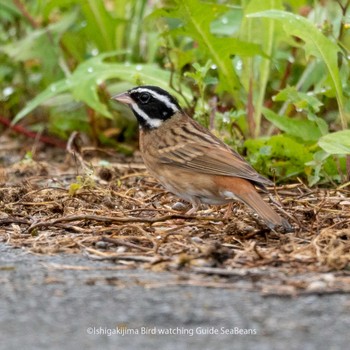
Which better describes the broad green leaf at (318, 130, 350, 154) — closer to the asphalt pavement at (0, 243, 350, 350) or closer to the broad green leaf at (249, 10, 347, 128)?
the broad green leaf at (249, 10, 347, 128)

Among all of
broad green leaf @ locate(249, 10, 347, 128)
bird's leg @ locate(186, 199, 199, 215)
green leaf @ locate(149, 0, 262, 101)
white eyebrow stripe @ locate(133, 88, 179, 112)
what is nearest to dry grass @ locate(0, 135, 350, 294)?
bird's leg @ locate(186, 199, 199, 215)

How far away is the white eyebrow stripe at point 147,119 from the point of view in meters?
6.61

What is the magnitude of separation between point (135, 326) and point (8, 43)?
23.7 feet

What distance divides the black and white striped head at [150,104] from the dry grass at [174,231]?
54cm

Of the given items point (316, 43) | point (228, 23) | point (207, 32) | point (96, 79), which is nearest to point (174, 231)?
point (316, 43)

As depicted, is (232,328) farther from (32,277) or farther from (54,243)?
(54,243)

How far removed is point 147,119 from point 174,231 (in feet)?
5.00

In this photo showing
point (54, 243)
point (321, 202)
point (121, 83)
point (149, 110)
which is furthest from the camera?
point (121, 83)

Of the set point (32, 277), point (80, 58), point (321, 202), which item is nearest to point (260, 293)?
point (32, 277)

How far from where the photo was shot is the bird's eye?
654 cm

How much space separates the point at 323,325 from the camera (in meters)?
3.62

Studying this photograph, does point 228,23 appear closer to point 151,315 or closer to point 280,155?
point 280,155

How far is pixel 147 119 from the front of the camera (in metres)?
6.63

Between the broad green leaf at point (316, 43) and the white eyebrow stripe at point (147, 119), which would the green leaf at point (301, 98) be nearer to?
the broad green leaf at point (316, 43)
